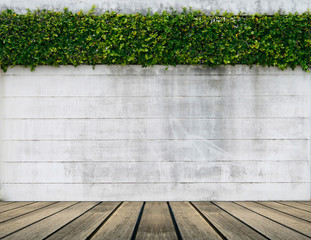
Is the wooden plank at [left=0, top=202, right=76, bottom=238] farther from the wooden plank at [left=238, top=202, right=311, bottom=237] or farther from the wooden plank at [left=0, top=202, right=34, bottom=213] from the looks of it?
the wooden plank at [left=238, top=202, right=311, bottom=237]

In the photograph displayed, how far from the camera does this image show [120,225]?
1968mm

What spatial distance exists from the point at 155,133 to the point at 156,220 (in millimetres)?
1304

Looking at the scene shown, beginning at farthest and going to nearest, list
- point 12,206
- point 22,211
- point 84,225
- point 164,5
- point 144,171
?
1. point 164,5
2. point 144,171
3. point 12,206
4. point 22,211
5. point 84,225

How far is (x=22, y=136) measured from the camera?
3.25m

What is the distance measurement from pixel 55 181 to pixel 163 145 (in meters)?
1.45

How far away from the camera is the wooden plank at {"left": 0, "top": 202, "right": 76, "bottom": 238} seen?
188 centimetres

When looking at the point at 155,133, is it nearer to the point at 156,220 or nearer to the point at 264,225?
the point at 156,220

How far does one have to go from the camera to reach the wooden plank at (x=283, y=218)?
1.91 metres

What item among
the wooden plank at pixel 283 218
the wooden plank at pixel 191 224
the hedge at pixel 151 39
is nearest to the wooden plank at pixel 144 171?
the wooden plank at pixel 283 218

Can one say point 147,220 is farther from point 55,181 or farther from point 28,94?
A: point 28,94

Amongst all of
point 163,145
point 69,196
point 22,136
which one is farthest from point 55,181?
point 163,145

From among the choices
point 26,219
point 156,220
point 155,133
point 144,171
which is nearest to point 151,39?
point 155,133

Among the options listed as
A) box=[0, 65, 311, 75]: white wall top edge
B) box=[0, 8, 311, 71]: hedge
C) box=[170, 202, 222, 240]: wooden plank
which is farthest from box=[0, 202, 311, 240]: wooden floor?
box=[0, 8, 311, 71]: hedge

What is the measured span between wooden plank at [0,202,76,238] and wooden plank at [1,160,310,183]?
1.60 feet
